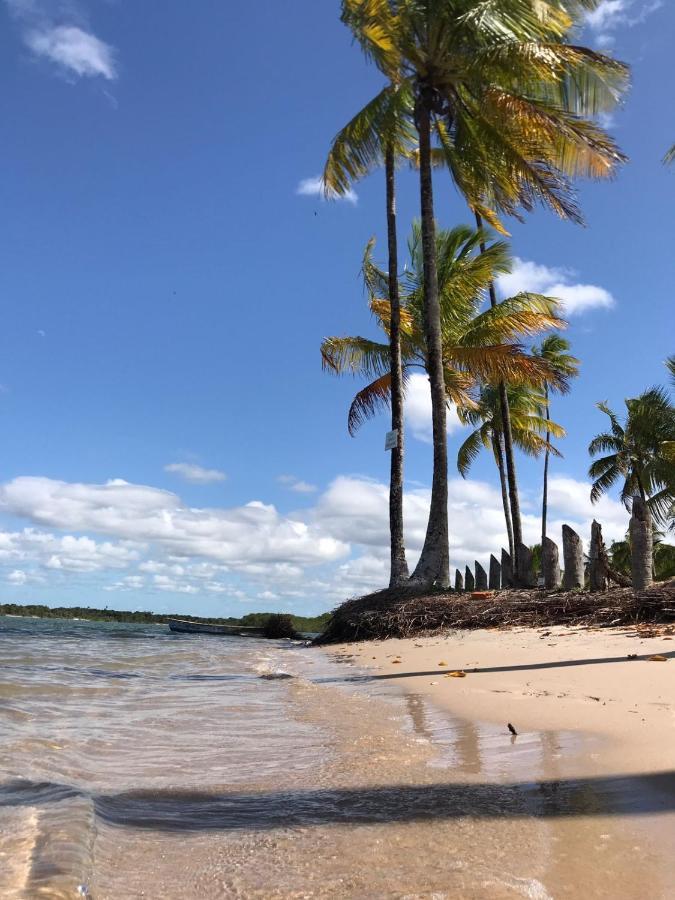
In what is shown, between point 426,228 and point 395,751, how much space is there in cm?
1203

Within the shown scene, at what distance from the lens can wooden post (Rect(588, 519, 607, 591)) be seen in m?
10.6

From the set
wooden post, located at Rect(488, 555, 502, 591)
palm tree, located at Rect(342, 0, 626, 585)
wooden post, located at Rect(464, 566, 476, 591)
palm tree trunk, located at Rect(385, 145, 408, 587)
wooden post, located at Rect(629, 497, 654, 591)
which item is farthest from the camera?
wooden post, located at Rect(464, 566, 476, 591)

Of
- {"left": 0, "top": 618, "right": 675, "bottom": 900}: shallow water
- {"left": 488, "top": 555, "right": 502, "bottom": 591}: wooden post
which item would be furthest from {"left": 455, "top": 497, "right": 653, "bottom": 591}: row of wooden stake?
{"left": 0, "top": 618, "right": 675, "bottom": 900}: shallow water

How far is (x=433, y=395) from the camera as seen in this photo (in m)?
13.4

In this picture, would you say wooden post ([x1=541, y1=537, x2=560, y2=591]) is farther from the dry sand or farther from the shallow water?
the shallow water

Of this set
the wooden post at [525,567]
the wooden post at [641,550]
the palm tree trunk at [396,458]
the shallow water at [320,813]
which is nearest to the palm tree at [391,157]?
the palm tree trunk at [396,458]

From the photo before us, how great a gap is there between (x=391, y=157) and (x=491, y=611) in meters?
11.7

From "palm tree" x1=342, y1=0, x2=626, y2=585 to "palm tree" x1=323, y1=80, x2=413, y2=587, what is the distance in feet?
1.86

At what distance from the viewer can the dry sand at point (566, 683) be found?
3230 millimetres

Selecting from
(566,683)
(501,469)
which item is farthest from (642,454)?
(566,683)

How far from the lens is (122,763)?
3.46 metres

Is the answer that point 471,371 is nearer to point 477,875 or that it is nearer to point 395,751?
point 395,751

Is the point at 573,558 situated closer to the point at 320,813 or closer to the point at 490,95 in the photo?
the point at 490,95

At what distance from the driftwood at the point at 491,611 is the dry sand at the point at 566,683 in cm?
50
